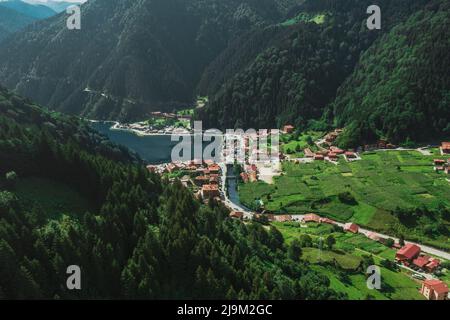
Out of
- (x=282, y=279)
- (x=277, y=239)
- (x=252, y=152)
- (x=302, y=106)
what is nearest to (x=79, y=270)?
(x=282, y=279)

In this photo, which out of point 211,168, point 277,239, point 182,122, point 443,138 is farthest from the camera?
point 182,122

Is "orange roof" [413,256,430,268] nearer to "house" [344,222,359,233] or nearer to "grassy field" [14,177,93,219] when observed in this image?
"house" [344,222,359,233]

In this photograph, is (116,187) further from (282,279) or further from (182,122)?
(182,122)

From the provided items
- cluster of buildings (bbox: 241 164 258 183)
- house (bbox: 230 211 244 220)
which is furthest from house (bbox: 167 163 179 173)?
house (bbox: 230 211 244 220)

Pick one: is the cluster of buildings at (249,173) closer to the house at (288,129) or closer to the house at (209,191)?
the house at (209,191)

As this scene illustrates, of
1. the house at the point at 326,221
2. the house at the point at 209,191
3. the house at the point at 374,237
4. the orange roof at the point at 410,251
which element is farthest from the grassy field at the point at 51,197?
the house at the point at 209,191

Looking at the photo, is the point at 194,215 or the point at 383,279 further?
the point at 383,279

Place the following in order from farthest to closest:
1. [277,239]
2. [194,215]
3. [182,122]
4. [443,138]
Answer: [182,122] → [443,138] → [277,239] → [194,215]

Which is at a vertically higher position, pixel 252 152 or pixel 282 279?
pixel 252 152
